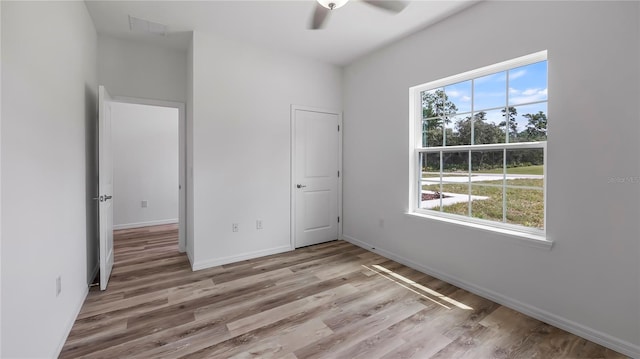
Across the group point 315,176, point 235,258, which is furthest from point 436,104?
point 235,258

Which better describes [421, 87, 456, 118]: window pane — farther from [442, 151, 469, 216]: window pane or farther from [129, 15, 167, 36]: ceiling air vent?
[129, 15, 167, 36]: ceiling air vent

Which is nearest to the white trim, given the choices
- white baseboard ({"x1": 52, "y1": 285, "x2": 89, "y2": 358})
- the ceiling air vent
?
the ceiling air vent

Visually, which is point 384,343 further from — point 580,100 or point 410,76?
point 410,76

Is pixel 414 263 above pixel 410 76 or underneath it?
underneath

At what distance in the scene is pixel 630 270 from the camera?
1.77 meters

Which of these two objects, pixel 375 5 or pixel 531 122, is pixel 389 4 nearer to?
pixel 375 5

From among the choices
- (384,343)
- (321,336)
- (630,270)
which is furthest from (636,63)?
(321,336)

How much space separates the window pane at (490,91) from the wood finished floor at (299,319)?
1.80 meters

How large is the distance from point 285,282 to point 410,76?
2.68 meters

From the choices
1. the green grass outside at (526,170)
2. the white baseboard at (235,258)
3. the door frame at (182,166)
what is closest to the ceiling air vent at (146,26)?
the door frame at (182,166)

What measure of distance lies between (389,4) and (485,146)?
1.60 metres

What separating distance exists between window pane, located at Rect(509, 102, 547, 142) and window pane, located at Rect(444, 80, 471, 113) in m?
0.49

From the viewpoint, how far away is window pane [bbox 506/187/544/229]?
2289 millimetres

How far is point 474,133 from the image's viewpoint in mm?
2740
